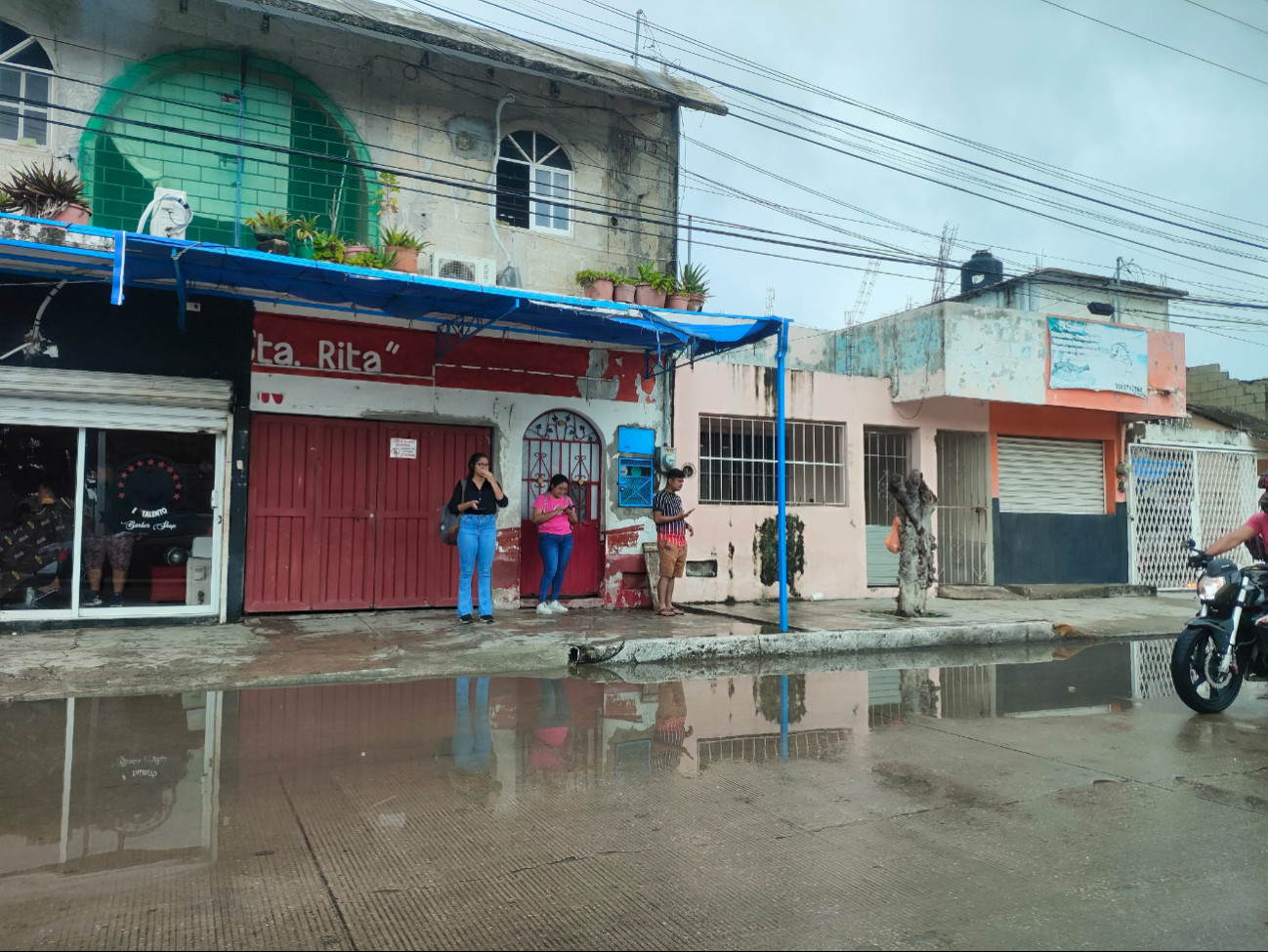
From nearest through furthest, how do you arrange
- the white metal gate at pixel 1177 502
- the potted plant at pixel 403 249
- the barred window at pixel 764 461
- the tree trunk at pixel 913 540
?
the potted plant at pixel 403 249 < the tree trunk at pixel 913 540 < the barred window at pixel 764 461 < the white metal gate at pixel 1177 502

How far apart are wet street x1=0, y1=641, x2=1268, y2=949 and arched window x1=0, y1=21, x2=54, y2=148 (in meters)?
6.49

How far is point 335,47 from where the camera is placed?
10.9 meters

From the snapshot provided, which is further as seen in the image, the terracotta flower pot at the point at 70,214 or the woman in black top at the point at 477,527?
the woman in black top at the point at 477,527

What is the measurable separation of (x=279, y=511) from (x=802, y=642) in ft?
18.7

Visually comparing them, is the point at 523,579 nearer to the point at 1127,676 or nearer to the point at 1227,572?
the point at 1127,676

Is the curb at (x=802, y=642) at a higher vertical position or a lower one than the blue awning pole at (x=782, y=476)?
lower

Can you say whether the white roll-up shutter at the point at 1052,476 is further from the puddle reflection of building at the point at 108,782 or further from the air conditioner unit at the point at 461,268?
the puddle reflection of building at the point at 108,782

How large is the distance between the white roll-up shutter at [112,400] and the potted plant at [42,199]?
145 cm

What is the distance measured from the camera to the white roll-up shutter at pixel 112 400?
880 cm

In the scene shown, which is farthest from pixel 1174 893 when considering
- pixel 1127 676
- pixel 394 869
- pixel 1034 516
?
pixel 1034 516

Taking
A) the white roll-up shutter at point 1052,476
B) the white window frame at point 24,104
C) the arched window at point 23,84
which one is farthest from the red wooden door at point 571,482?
the white roll-up shutter at point 1052,476

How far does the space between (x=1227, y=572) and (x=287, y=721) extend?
21.2 ft

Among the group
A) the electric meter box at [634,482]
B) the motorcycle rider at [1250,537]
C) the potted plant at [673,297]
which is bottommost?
the motorcycle rider at [1250,537]

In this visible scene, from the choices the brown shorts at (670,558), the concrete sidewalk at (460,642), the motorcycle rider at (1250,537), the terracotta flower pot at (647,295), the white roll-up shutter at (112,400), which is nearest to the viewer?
the motorcycle rider at (1250,537)
